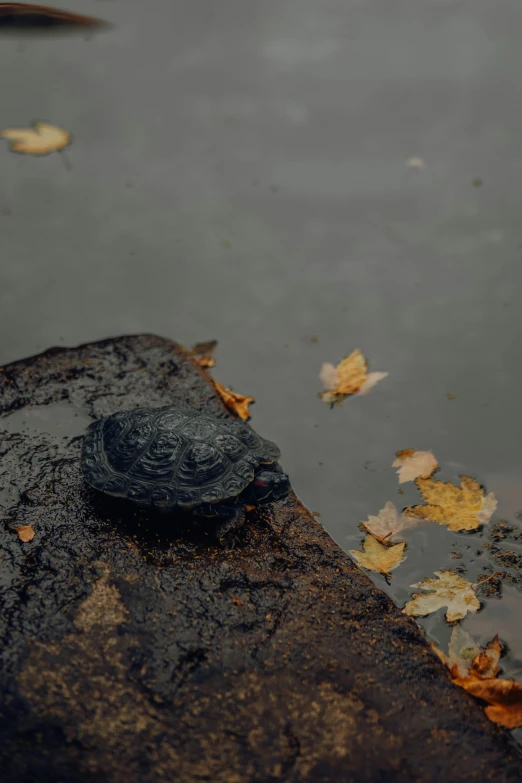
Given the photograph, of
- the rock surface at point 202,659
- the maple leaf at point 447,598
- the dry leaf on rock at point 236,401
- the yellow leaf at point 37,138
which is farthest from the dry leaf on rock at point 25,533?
the yellow leaf at point 37,138

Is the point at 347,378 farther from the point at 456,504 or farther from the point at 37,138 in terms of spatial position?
the point at 37,138

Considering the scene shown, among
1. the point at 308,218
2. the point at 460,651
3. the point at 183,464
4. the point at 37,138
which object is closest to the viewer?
the point at 460,651

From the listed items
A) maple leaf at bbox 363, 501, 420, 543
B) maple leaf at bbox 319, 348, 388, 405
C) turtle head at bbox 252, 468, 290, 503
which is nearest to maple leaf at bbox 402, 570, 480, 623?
maple leaf at bbox 363, 501, 420, 543

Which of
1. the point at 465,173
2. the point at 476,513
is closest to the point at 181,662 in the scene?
the point at 476,513

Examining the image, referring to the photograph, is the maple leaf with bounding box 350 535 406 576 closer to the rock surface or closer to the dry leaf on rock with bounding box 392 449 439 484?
the rock surface

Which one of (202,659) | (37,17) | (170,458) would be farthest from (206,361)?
(37,17)

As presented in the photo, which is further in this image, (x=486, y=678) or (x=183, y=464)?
(x=183, y=464)

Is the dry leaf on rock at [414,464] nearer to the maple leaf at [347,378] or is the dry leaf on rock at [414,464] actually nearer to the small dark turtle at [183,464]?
the maple leaf at [347,378]
